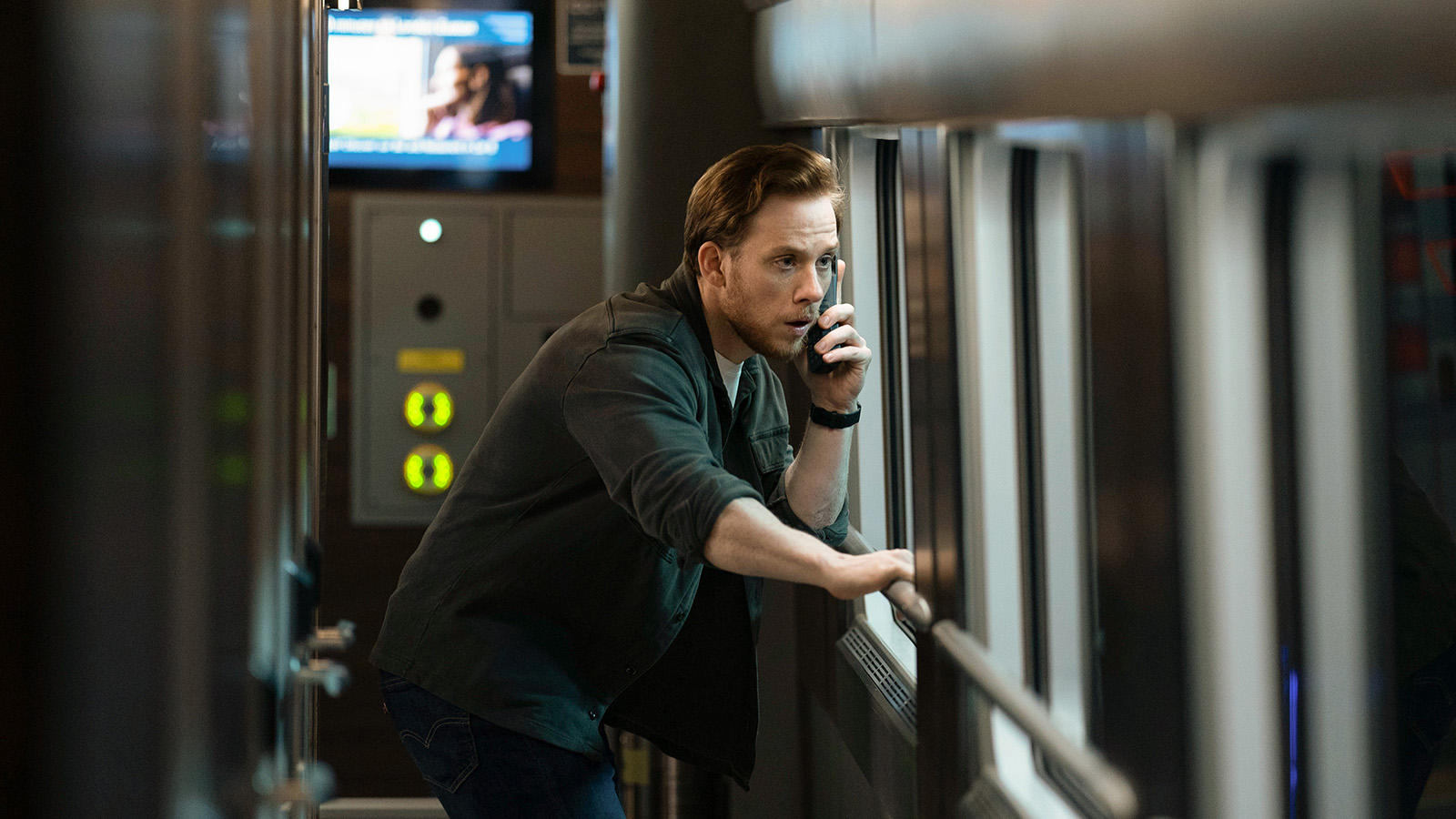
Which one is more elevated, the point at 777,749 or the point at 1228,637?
the point at 1228,637

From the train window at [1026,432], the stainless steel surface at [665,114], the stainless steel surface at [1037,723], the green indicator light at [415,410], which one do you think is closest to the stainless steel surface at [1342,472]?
the stainless steel surface at [1037,723]

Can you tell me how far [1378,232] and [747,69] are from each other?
1.53 m

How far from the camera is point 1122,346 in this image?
92 cm

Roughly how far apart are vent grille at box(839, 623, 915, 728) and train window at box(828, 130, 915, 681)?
2 centimetres

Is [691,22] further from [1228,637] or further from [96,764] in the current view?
[96,764]

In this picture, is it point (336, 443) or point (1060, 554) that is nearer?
point (1060, 554)

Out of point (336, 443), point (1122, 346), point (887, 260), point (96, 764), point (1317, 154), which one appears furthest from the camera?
point (336, 443)

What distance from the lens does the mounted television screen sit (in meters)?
3.29

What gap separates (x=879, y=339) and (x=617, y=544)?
0.56m

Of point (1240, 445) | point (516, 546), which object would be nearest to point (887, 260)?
point (516, 546)

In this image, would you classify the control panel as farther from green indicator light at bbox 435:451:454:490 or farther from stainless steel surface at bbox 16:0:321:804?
stainless steel surface at bbox 16:0:321:804

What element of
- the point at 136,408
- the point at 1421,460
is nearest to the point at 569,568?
the point at 1421,460

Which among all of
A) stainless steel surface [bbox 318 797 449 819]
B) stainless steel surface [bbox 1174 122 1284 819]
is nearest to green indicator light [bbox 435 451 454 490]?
stainless steel surface [bbox 318 797 449 819]

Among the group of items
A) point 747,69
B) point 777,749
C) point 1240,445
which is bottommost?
point 777,749
